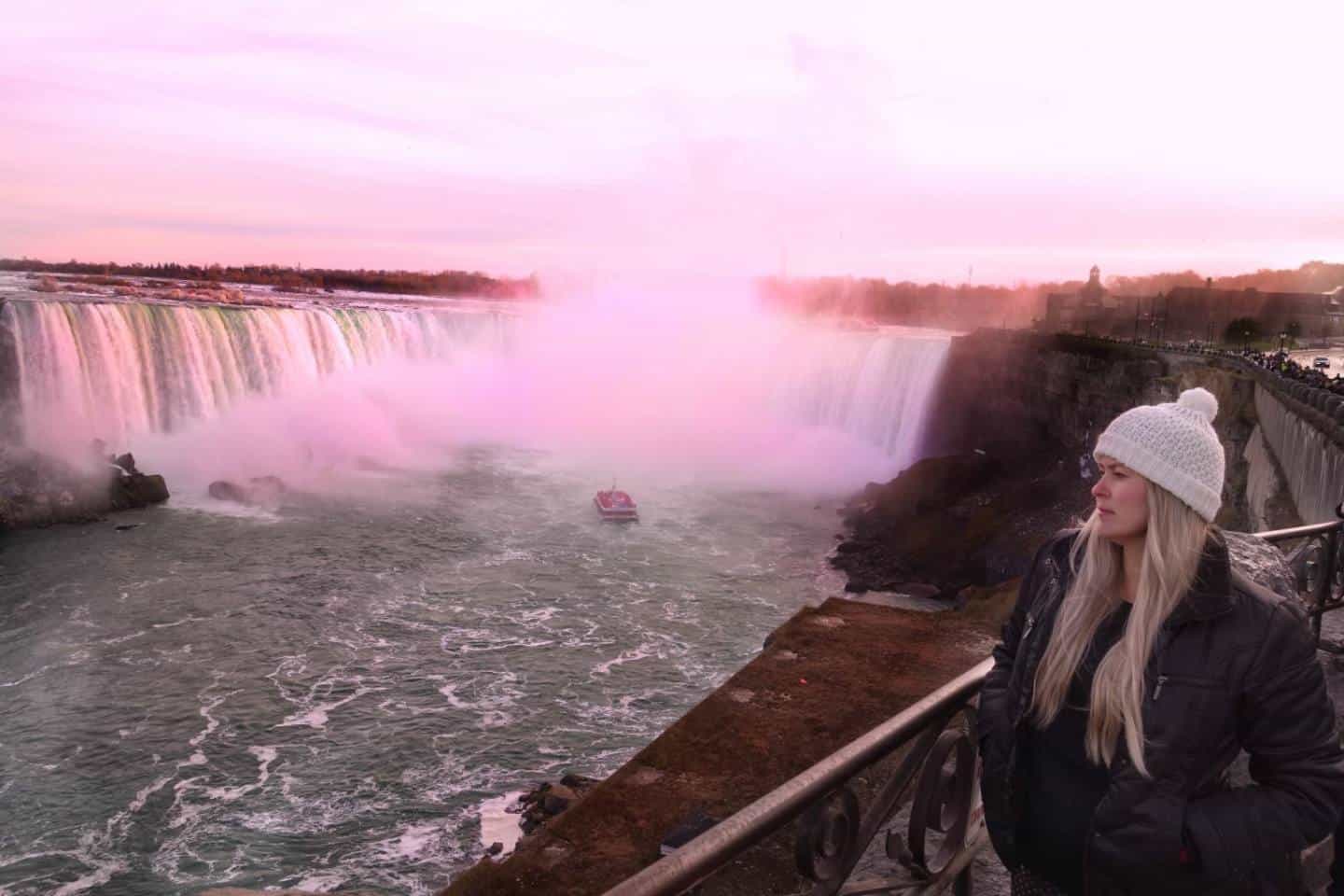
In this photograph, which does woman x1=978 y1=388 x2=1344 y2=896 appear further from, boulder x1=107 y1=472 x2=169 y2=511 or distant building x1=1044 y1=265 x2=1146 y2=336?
distant building x1=1044 y1=265 x2=1146 y2=336

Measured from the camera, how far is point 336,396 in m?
42.2

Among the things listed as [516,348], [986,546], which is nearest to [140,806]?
[986,546]

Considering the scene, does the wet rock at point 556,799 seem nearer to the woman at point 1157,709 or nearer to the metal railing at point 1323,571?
the metal railing at point 1323,571

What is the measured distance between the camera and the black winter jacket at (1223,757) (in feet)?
6.43

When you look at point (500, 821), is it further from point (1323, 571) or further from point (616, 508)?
point (616, 508)

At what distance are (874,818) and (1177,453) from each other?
45.8 inches

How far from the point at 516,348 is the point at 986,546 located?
121 ft

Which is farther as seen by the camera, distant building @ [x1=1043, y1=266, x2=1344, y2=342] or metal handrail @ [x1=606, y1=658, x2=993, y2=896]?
distant building @ [x1=1043, y1=266, x2=1344, y2=342]

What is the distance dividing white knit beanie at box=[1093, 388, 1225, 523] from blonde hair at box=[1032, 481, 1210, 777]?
0.12 ft

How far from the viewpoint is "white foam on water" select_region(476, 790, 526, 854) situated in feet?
39.8

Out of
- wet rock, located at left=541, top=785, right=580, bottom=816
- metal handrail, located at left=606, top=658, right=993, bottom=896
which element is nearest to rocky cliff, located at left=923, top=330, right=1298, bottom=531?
wet rock, located at left=541, top=785, right=580, bottom=816

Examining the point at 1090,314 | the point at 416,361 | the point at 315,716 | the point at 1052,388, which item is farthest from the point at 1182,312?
the point at 315,716

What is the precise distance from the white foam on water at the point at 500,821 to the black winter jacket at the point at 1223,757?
427 inches

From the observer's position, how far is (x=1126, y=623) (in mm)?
2229
